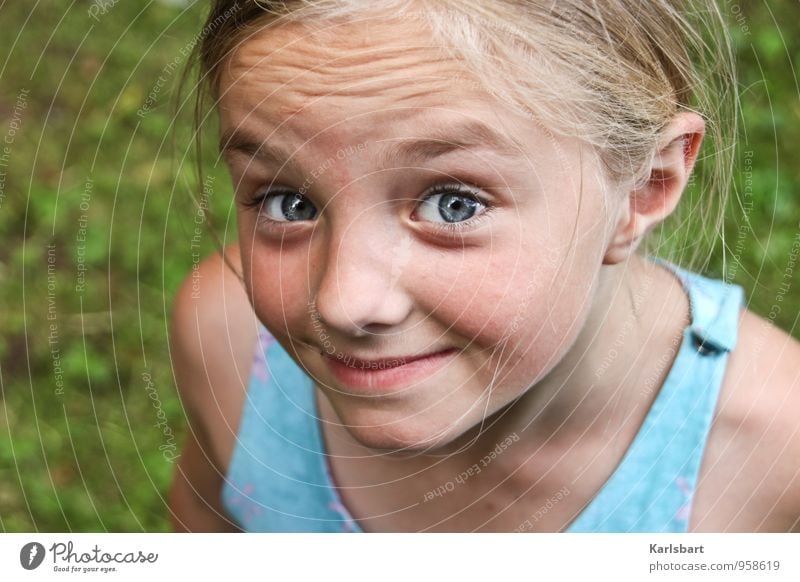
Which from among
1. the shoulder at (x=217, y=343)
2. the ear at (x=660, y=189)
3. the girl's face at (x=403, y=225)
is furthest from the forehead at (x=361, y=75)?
the shoulder at (x=217, y=343)

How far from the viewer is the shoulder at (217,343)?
79cm

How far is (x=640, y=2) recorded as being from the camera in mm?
585

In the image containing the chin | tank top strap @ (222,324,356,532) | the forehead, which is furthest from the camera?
tank top strap @ (222,324,356,532)

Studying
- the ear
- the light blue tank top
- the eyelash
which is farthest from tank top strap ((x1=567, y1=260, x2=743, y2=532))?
the eyelash

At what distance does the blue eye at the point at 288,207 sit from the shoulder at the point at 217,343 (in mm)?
171

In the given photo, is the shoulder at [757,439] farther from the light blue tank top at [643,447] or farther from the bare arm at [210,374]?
the bare arm at [210,374]

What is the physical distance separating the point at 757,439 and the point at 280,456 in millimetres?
365

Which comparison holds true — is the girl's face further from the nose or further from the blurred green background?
the blurred green background

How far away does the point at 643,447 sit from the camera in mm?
738

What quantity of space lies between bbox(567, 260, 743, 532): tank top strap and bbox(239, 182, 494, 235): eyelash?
219 millimetres

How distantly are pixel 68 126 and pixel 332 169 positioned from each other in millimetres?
488

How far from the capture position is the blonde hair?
54 cm

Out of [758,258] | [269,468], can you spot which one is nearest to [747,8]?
[758,258]

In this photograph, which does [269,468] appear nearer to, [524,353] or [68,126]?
[524,353]
